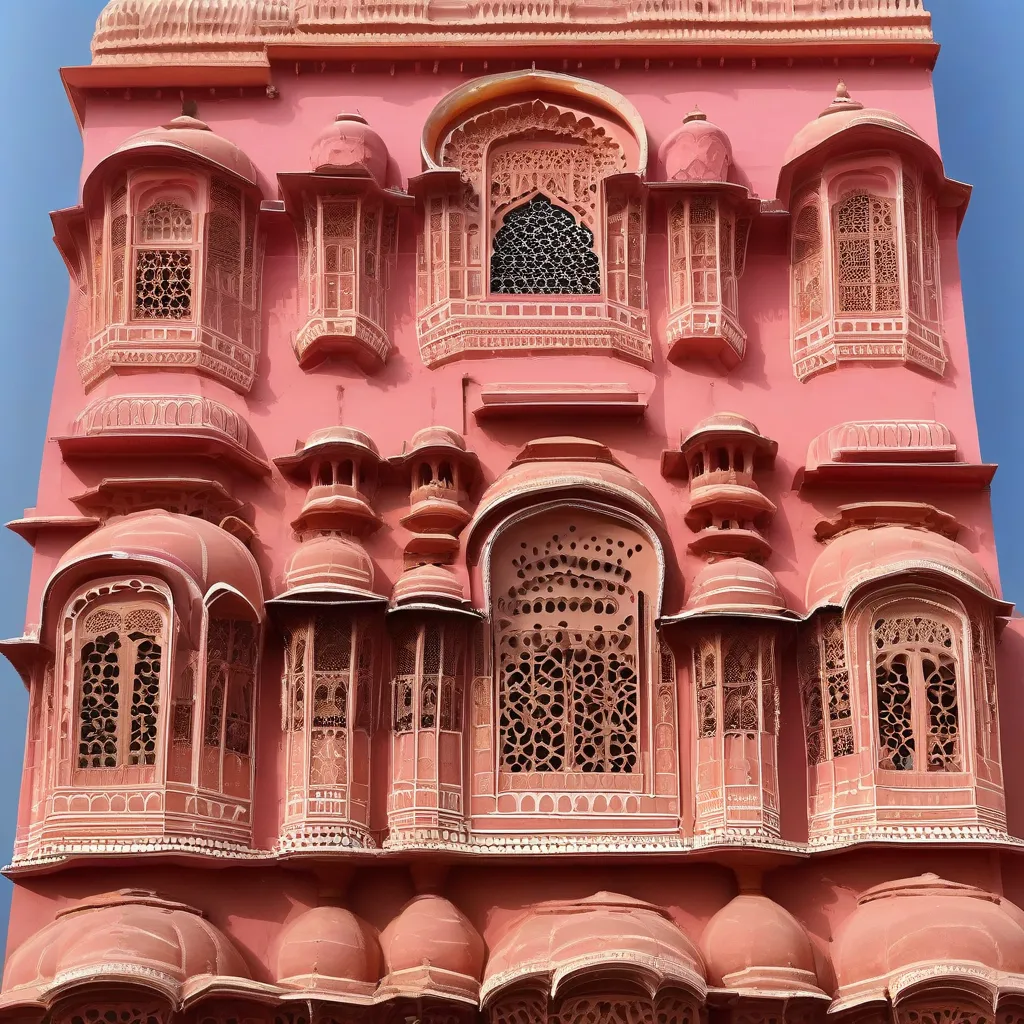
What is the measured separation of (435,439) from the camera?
1262 centimetres

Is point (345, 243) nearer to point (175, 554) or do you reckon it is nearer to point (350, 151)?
point (350, 151)

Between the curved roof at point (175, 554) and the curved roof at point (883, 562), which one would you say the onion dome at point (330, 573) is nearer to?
the curved roof at point (175, 554)

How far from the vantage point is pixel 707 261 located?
1346cm

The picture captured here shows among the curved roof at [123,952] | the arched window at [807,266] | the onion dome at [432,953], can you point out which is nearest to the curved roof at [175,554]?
the curved roof at [123,952]

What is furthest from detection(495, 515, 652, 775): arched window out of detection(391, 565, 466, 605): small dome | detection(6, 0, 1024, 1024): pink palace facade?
detection(391, 565, 466, 605): small dome

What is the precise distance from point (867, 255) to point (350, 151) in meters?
3.48

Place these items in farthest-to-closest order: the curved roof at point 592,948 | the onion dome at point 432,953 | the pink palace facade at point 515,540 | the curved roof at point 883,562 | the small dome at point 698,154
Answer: the small dome at point 698,154 → the curved roof at point 883,562 → the pink palace facade at point 515,540 → the onion dome at point 432,953 → the curved roof at point 592,948

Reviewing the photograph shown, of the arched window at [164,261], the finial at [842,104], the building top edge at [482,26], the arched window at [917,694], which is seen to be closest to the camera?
the arched window at [917,694]

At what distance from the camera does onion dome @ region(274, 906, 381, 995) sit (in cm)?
1115

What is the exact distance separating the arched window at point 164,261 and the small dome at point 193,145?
34 cm

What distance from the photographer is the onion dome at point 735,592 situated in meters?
12.0

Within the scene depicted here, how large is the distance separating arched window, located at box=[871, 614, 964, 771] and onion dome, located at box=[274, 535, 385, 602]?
298 cm

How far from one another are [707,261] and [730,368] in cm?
73

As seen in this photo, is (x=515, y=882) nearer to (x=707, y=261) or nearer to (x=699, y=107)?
(x=707, y=261)
